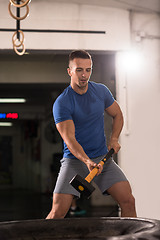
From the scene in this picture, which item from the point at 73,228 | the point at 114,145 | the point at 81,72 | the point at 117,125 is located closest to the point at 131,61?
the point at 117,125

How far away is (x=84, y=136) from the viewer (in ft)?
8.18

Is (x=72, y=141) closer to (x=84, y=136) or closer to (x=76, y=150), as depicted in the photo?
(x=76, y=150)

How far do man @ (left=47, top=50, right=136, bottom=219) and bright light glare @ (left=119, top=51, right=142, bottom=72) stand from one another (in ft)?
7.98

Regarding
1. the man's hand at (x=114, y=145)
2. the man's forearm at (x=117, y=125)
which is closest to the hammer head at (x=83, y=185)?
the man's hand at (x=114, y=145)

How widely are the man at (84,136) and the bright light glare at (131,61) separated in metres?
2.43

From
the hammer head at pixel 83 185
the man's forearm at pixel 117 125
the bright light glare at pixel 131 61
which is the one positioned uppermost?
the bright light glare at pixel 131 61

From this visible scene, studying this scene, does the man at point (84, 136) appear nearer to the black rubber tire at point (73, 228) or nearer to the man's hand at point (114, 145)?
the man's hand at point (114, 145)

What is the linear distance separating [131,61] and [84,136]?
2663 millimetres

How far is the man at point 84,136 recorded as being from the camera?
236cm

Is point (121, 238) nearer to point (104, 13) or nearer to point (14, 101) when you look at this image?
point (104, 13)

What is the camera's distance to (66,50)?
4859 mm

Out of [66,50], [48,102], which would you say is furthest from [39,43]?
[48,102]

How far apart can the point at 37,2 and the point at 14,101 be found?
2.34 meters

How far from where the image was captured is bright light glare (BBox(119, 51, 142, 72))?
4.96m
